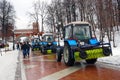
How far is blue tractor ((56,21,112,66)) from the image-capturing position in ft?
54.5

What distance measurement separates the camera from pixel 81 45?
17.3 meters

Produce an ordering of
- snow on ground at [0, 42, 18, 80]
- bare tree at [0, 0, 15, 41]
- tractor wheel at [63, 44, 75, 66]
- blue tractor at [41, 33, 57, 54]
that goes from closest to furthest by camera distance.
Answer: snow on ground at [0, 42, 18, 80] → tractor wheel at [63, 44, 75, 66] → blue tractor at [41, 33, 57, 54] → bare tree at [0, 0, 15, 41]

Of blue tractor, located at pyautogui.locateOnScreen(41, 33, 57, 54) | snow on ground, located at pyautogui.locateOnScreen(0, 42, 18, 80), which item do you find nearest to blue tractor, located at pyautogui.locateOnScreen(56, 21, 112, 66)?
snow on ground, located at pyautogui.locateOnScreen(0, 42, 18, 80)

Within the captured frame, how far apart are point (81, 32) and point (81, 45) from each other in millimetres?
1504

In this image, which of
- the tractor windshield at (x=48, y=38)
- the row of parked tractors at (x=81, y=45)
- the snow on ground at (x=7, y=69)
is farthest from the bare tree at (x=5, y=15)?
the row of parked tractors at (x=81, y=45)

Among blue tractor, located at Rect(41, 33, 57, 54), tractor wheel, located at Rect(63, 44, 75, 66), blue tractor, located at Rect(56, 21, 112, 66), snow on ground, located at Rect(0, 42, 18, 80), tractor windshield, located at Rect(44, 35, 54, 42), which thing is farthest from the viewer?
tractor windshield, located at Rect(44, 35, 54, 42)

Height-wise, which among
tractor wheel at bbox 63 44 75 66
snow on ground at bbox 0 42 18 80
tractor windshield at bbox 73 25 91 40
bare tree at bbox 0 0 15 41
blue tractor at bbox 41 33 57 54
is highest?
bare tree at bbox 0 0 15 41

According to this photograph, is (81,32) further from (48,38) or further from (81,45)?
(48,38)

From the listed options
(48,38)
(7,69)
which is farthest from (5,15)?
(7,69)

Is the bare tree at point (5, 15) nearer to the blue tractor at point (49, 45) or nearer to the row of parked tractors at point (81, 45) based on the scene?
the blue tractor at point (49, 45)

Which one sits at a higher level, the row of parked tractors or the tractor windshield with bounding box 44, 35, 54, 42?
the tractor windshield with bounding box 44, 35, 54, 42

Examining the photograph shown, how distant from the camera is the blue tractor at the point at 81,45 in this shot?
1661 cm

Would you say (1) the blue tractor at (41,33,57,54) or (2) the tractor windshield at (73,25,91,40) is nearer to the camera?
(2) the tractor windshield at (73,25,91,40)

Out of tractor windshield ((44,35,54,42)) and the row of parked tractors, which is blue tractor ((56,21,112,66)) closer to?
the row of parked tractors
